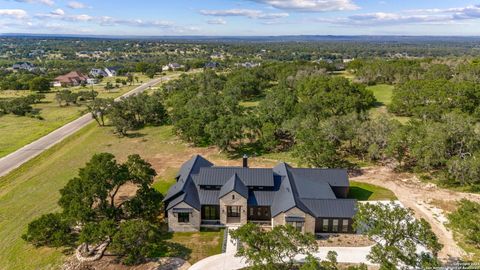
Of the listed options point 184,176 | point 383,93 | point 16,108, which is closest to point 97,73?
point 16,108

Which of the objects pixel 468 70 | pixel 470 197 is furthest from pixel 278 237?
pixel 468 70

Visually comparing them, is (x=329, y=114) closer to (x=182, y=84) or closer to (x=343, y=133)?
(x=343, y=133)

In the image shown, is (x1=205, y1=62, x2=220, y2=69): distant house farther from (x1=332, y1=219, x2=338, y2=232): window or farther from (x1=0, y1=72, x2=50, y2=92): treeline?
(x1=332, y1=219, x2=338, y2=232): window

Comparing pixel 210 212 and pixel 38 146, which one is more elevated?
pixel 210 212

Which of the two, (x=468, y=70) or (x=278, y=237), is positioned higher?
(x=468, y=70)

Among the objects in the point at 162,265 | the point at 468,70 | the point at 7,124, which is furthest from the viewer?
the point at 468,70

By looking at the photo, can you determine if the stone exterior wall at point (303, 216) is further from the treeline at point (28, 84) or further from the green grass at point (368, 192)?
the treeline at point (28, 84)

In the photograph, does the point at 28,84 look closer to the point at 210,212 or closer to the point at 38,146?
the point at 38,146

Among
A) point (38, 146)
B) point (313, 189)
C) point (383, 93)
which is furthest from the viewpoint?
point (383, 93)
